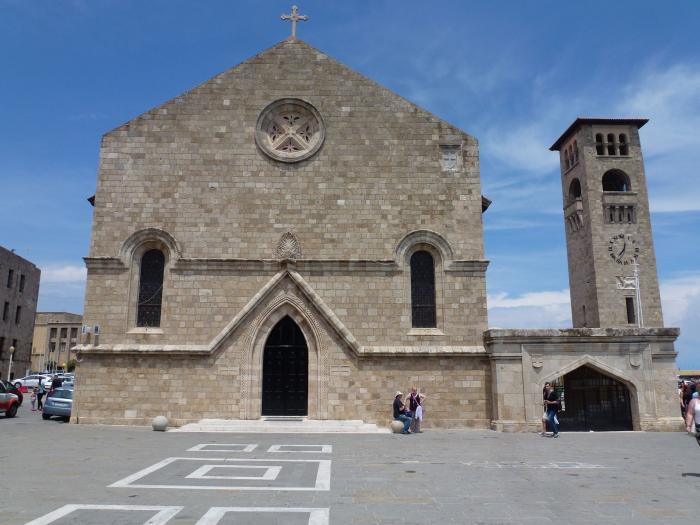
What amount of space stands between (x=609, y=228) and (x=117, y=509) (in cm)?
5336

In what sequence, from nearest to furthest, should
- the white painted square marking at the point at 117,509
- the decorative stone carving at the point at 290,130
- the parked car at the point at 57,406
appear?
the white painted square marking at the point at 117,509 → the decorative stone carving at the point at 290,130 → the parked car at the point at 57,406

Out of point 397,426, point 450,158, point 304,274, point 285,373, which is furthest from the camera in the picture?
point 450,158

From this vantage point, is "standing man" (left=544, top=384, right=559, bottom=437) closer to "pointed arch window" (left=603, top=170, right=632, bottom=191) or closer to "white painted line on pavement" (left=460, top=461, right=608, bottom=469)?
"white painted line on pavement" (left=460, top=461, right=608, bottom=469)

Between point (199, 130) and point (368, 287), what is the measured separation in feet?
28.8

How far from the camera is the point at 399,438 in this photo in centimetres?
1591

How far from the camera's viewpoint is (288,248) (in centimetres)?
1961

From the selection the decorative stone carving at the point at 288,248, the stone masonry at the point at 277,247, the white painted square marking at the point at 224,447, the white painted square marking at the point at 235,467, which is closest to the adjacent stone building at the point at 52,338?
the stone masonry at the point at 277,247

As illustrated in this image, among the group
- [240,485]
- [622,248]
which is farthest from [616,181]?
[240,485]

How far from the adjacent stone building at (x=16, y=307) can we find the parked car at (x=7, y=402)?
2654 cm

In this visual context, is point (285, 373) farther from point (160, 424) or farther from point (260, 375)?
point (160, 424)

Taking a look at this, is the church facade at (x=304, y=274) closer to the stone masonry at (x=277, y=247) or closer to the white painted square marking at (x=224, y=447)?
the stone masonry at (x=277, y=247)

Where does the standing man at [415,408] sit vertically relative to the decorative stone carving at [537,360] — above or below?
below

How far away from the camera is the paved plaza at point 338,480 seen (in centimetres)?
706

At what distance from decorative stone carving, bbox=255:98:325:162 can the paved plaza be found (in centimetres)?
1066
